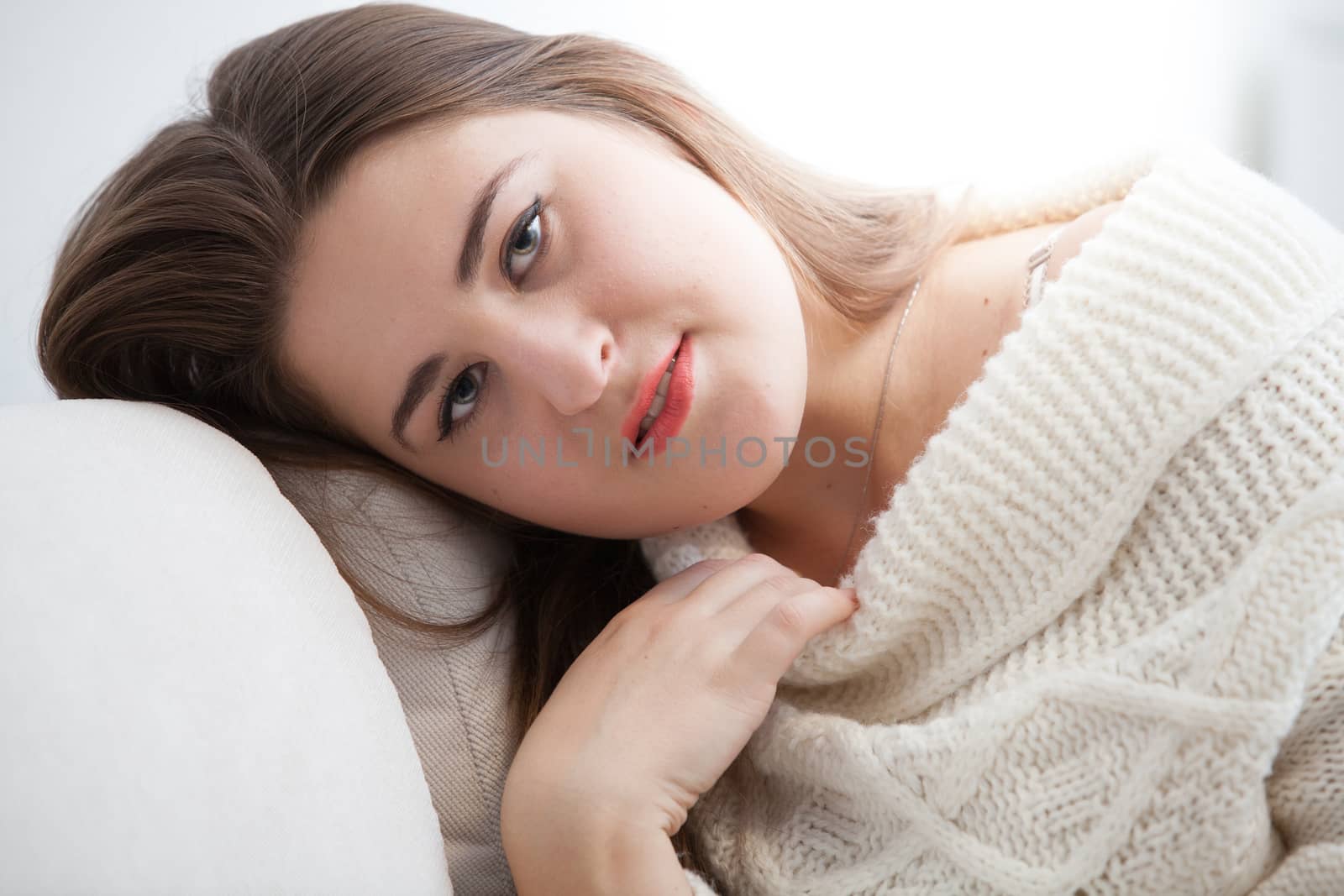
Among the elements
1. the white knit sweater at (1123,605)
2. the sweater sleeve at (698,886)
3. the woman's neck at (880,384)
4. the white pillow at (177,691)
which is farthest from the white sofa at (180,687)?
the woman's neck at (880,384)

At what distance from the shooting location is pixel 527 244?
87cm

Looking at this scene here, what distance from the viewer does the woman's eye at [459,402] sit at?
2.99 ft

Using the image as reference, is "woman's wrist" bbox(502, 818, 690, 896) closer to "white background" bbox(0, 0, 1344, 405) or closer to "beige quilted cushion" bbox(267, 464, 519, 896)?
"beige quilted cushion" bbox(267, 464, 519, 896)

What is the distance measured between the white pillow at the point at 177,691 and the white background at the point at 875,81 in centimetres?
59

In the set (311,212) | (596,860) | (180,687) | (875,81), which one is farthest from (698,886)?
(875,81)

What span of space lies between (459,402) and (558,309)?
155 millimetres

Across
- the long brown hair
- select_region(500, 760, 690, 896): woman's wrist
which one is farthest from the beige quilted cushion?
select_region(500, 760, 690, 896): woman's wrist

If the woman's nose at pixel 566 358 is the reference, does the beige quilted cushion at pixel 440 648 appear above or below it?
below

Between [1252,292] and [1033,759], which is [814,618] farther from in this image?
[1252,292]

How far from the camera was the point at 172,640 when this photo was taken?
2.12 ft

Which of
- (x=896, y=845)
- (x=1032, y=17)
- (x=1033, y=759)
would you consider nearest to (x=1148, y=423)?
(x=1033, y=759)

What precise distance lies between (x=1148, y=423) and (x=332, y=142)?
2.49ft

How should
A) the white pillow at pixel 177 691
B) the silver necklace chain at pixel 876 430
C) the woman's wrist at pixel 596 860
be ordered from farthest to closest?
the silver necklace chain at pixel 876 430, the woman's wrist at pixel 596 860, the white pillow at pixel 177 691

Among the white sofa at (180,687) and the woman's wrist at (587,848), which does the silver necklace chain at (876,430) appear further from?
the white sofa at (180,687)
